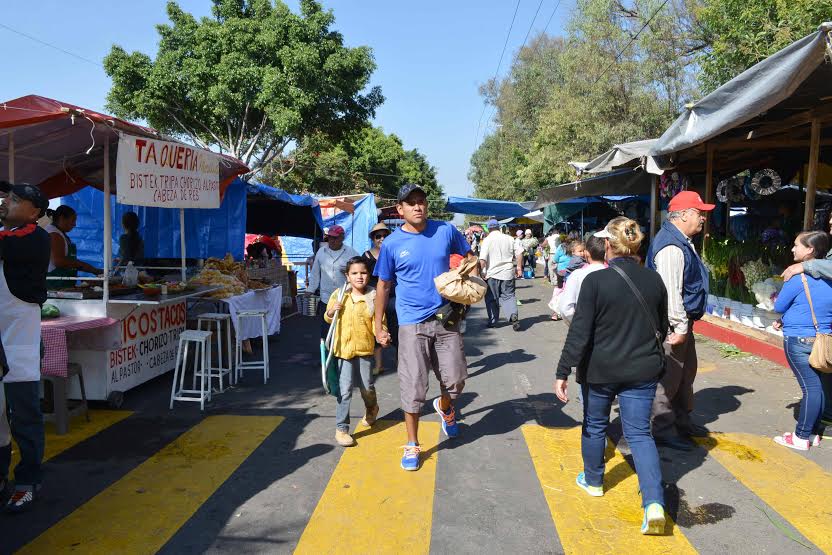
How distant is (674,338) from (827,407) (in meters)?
1.97

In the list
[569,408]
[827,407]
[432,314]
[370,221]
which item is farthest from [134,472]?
[370,221]

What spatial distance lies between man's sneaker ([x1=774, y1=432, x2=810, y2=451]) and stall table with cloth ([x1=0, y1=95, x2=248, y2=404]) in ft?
19.3

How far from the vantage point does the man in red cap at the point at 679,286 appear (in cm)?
438

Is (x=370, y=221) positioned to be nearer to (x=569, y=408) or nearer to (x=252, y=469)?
(x=569, y=408)

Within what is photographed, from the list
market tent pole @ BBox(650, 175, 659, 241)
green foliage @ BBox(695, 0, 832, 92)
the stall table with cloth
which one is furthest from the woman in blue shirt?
market tent pole @ BBox(650, 175, 659, 241)

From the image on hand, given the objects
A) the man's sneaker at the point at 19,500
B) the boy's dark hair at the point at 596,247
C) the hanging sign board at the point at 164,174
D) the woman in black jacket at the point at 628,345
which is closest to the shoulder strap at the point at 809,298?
the boy's dark hair at the point at 596,247

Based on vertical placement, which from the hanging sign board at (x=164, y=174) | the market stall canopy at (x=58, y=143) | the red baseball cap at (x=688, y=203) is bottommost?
the red baseball cap at (x=688, y=203)

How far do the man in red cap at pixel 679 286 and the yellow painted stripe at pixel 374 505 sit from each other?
1984 mm

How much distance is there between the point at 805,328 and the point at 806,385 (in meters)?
0.46

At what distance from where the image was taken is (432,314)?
4496 millimetres

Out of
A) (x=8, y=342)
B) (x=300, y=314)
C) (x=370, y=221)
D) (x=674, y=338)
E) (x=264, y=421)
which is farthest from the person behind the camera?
(x=370, y=221)

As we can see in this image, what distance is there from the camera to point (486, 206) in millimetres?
23703

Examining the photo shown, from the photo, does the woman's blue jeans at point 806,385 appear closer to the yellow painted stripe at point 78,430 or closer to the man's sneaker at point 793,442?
the man's sneaker at point 793,442

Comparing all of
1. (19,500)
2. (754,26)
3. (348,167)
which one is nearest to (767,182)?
(754,26)
